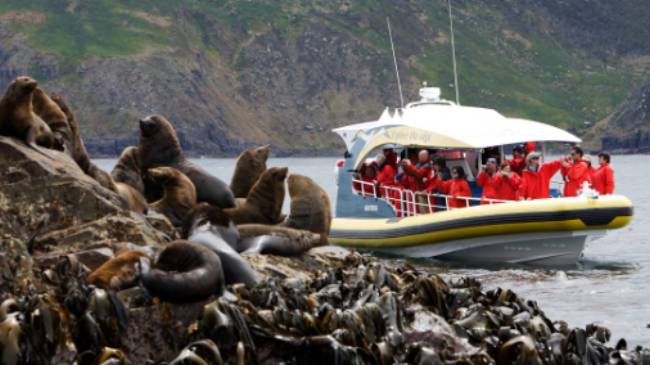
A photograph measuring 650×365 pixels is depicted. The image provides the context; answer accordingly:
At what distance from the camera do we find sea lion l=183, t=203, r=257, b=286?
9805mm

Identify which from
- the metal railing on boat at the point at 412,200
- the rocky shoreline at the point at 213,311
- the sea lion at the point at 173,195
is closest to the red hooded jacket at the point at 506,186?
the metal railing on boat at the point at 412,200

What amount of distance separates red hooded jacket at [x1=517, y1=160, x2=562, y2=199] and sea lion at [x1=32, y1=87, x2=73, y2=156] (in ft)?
35.2

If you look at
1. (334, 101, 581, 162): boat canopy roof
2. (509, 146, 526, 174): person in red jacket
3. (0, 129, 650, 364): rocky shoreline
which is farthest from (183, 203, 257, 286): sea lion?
(509, 146, 526, 174): person in red jacket

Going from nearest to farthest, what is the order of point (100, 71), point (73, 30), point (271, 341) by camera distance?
point (271, 341), point (100, 71), point (73, 30)

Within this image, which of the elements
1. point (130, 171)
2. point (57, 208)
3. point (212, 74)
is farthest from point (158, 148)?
point (212, 74)

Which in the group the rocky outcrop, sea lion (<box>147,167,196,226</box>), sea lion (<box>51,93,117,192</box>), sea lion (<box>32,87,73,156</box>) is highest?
sea lion (<box>32,87,73,156</box>)

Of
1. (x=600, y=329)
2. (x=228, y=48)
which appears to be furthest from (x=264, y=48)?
(x=600, y=329)

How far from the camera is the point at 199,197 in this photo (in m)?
13.4

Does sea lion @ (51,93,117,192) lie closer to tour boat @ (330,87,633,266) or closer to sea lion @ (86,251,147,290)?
sea lion @ (86,251,147,290)

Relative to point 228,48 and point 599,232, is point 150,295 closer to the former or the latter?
point 599,232

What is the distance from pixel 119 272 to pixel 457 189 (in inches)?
520

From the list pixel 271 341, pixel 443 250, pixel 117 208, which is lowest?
pixel 443 250

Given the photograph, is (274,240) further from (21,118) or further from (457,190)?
(457,190)

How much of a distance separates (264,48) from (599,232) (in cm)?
17358
